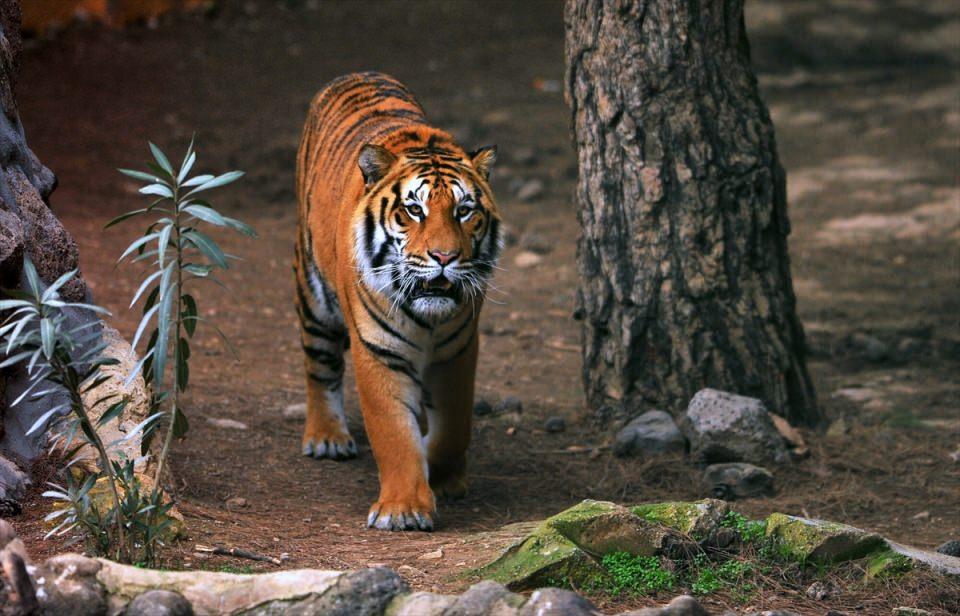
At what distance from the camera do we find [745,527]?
3.56 meters

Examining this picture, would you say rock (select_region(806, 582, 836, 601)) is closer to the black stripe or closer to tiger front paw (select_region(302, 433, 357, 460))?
the black stripe

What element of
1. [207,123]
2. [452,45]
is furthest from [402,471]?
[452,45]

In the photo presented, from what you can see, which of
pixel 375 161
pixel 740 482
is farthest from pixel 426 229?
pixel 740 482

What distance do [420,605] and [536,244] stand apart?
596 centimetres

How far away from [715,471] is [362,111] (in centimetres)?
230

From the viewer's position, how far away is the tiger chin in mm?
4359

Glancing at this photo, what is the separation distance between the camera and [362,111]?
5.48 m

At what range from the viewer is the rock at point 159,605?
2.59 m

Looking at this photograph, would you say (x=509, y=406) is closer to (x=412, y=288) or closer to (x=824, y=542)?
(x=412, y=288)

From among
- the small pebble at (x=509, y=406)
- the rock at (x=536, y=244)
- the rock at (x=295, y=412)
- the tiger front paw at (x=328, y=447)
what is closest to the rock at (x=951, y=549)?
the small pebble at (x=509, y=406)

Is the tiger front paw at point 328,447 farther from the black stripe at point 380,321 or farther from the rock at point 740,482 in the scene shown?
the rock at point 740,482

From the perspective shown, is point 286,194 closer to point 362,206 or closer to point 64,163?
point 64,163

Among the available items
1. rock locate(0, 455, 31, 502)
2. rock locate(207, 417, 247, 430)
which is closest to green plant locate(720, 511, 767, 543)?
rock locate(0, 455, 31, 502)

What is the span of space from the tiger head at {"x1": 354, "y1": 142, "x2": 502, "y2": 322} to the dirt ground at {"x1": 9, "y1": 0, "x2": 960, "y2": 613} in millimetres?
904
